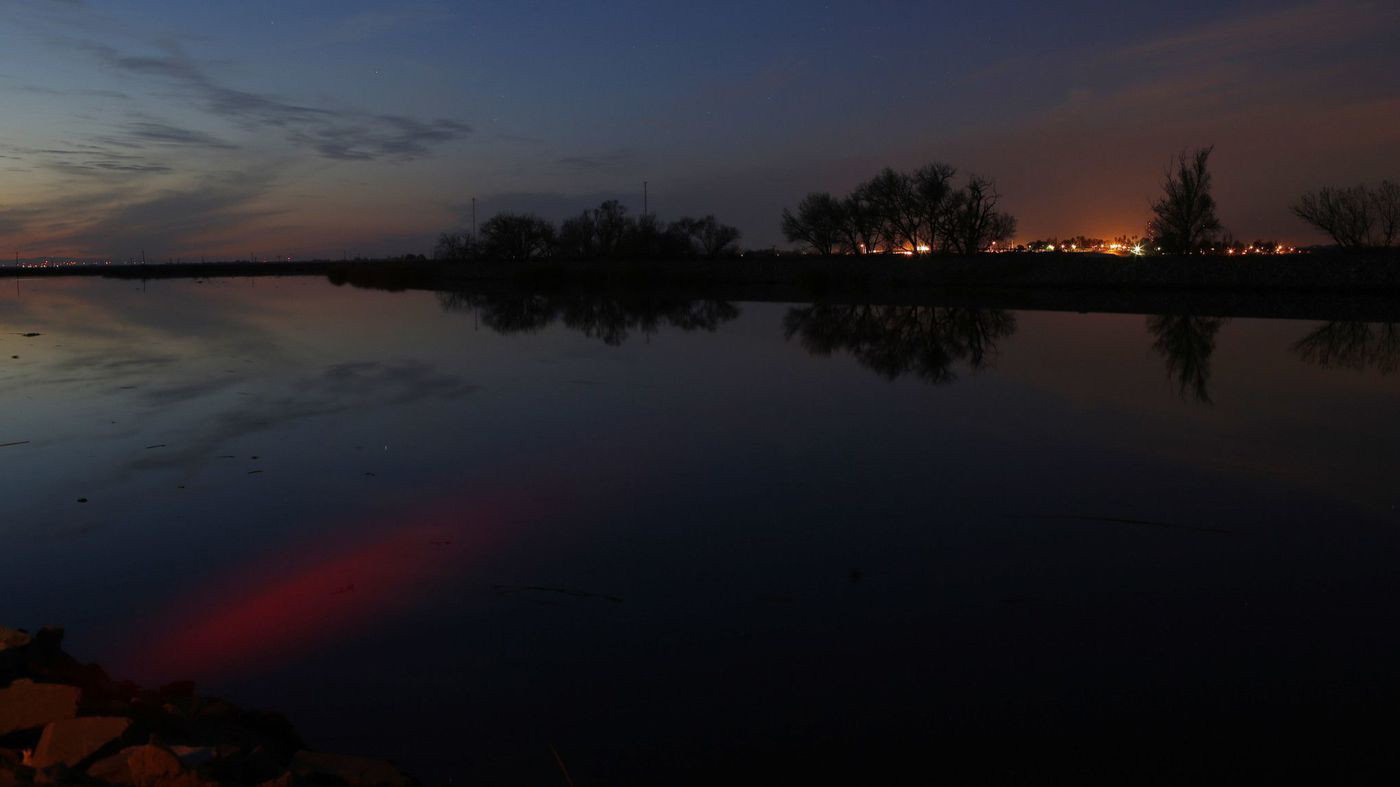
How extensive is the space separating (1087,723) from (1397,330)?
69.5 feet

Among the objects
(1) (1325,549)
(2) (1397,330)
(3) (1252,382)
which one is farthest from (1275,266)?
(1) (1325,549)

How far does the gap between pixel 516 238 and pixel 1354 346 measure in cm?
6624

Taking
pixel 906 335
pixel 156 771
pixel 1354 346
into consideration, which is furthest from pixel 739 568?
pixel 1354 346

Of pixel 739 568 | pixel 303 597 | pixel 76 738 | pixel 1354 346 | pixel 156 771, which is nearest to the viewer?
pixel 156 771

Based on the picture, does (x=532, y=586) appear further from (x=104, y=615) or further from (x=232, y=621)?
(x=104, y=615)

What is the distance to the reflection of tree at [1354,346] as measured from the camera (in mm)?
14664

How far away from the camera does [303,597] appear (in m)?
5.05

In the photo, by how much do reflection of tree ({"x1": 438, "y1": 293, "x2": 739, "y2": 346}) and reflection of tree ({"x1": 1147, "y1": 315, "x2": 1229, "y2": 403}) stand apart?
35.5 feet

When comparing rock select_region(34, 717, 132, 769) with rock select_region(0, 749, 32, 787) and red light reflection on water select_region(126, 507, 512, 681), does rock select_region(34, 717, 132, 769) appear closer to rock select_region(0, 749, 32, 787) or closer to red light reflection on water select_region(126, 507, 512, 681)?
rock select_region(0, 749, 32, 787)

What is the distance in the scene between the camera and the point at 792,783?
3.32 m

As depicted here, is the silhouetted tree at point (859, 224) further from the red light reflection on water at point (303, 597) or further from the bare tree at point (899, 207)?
the red light reflection on water at point (303, 597)

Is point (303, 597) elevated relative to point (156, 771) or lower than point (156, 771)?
lower

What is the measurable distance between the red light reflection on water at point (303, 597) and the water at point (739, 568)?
3cm

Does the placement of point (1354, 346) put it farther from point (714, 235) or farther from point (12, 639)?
point (714, 235)
